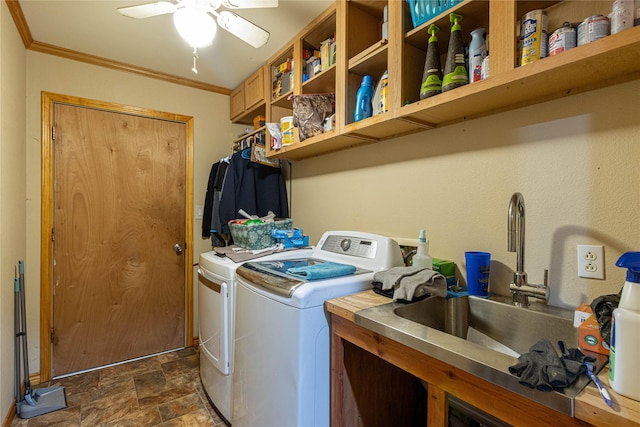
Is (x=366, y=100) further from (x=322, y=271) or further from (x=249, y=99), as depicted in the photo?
(x=249, y=99)

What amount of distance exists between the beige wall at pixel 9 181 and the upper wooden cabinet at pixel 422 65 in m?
1.45

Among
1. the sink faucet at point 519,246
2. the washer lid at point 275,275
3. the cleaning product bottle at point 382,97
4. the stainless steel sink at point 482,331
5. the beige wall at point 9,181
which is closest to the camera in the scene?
the stainless steel sink at point 482,331

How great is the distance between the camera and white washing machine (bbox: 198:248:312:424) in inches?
63.3

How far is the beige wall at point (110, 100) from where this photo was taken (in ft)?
7.11

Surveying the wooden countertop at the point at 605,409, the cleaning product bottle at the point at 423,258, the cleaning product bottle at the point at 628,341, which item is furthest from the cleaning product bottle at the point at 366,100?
the wooden countertop at the point at 605,409

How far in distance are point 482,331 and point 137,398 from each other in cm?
212

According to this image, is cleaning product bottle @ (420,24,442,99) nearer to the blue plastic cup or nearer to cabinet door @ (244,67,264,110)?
the blue plastic cup

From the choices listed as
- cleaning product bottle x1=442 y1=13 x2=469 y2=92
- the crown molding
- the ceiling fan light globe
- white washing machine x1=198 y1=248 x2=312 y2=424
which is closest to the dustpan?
white washing machine x1=198 y1=248 x2=312 y2=424

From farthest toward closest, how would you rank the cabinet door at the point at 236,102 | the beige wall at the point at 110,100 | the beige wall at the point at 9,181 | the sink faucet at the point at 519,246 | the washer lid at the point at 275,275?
the cabinet door at the point at 236,102, the beige wall at the point at 110,100, the beige wall at the point at 9,181, the washer lid at the point at 275,275, the sink faucet at the point at 519,246

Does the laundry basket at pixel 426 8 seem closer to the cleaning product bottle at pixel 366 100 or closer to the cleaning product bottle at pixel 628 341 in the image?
the cleaning product bottle at pixel 366 100

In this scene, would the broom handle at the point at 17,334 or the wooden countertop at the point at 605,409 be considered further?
the broom handle at the point at 17,334

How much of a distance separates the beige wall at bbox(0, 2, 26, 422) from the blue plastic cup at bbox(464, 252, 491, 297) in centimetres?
→ 219

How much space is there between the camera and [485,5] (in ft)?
3.75

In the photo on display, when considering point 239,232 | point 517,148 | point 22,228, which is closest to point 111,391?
point 22,228
